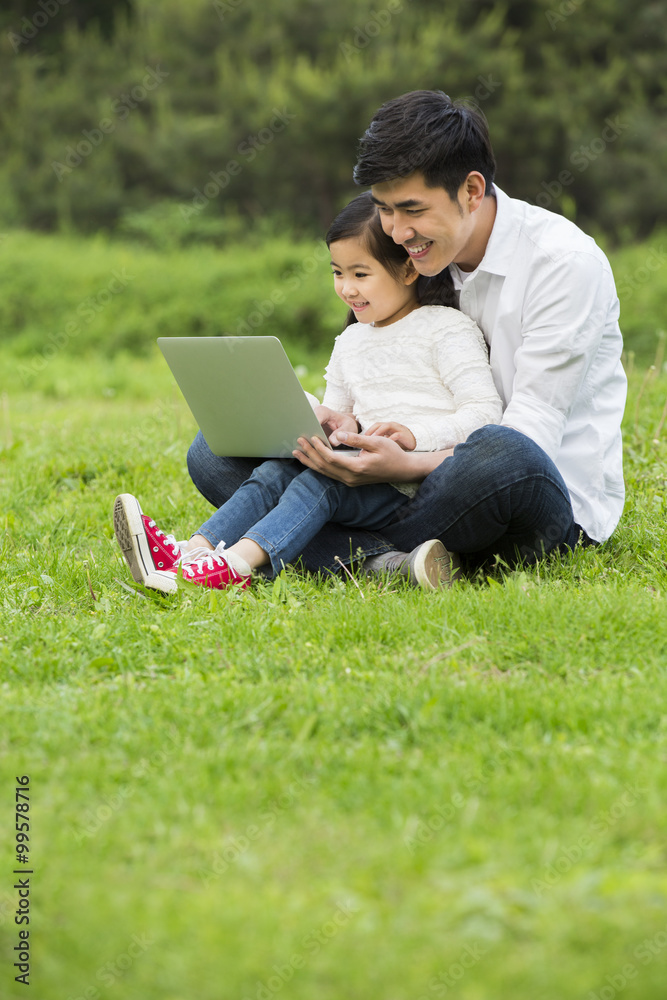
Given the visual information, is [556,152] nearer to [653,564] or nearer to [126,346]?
[126,346]

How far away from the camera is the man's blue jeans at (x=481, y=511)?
2855mm

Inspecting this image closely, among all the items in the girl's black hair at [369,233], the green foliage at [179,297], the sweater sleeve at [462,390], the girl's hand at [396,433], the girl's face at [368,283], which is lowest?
the green foliage at [179,297]

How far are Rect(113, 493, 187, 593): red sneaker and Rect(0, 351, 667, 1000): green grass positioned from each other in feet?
0.31

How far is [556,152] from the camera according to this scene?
48.9ft

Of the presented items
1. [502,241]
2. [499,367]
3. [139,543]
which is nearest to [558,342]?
[499,367]

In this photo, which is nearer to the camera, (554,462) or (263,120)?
(554,462)

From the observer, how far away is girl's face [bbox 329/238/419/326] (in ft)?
10.6

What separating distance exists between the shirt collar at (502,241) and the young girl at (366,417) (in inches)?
7.5

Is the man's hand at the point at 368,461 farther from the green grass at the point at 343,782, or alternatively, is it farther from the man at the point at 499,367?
the green grass at the point at 343,782

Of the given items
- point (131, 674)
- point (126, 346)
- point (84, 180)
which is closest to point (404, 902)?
point (131, 674)

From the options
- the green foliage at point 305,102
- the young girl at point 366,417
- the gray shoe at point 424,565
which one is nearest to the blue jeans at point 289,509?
Answer: the young girl at point 366,417

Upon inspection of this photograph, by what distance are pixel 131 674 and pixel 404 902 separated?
3.65 ft

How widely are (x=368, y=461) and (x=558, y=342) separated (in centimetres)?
66

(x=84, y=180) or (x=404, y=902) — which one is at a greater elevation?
(x=404, y=902)
